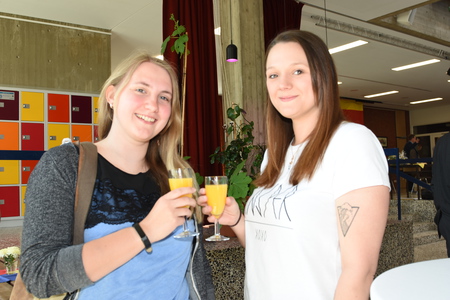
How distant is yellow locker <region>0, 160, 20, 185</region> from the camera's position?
21.7 feet

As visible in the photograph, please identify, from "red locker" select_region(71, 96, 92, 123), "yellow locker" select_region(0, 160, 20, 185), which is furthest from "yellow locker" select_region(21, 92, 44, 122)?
"yellow locker" select_region(0, 160, 20, 185)

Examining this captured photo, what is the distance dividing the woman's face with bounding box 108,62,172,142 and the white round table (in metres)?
0.85

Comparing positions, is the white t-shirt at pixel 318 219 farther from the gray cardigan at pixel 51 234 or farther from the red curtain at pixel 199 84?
the red curtain at pixel 199 84

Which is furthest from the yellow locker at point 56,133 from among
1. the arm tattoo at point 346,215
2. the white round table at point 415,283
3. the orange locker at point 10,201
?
the white round table at point 415,283

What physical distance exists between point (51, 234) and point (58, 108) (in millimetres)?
6612

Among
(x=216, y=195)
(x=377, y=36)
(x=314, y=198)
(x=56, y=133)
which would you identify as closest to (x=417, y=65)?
(x=377, y=36)

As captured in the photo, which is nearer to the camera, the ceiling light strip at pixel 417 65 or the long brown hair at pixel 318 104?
the long brown hair at pixel 318 104

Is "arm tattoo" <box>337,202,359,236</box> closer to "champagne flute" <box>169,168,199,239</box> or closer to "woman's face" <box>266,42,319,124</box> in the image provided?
"woman's face" <box>266,42,319,124</box>

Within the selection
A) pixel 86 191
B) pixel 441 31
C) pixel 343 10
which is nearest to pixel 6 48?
pixel 343 10

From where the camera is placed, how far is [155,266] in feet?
4.20

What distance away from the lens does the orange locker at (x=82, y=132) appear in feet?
23.8

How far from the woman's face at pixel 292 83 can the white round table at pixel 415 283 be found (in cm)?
60

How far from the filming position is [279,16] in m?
5.75

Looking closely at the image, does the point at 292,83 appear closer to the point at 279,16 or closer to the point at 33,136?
the point at 279,16
